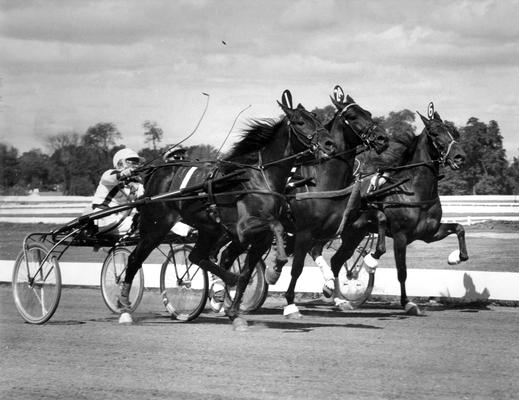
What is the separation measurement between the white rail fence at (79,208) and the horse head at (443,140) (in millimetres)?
7066

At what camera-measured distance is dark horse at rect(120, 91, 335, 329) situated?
30.4 feet

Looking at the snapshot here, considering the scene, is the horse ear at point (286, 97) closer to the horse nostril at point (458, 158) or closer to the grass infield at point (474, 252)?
the horse nostril at point (458, 158)

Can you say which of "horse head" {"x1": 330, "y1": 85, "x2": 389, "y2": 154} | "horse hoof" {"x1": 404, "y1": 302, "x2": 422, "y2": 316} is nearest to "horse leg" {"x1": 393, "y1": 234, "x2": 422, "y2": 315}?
"horse hoof" {"x1": 404, "y1": 302, "x2": 422, "y2": 316}

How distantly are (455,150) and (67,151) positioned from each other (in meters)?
6.66

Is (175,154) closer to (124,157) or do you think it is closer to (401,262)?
(124,157)

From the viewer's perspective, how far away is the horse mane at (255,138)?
975 cm

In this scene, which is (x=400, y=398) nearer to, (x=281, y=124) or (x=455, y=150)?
(x=281, y=124)

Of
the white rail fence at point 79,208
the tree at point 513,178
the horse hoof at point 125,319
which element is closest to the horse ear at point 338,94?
the horse hoof at point 125,319

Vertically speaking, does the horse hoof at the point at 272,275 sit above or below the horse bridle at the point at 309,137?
below

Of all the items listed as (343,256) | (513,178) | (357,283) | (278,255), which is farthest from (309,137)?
(513,178)

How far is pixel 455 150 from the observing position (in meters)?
11.2

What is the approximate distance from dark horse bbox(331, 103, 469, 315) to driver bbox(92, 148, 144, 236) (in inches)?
110

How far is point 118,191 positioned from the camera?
11047mm

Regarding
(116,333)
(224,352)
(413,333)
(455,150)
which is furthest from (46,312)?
(455,150)
